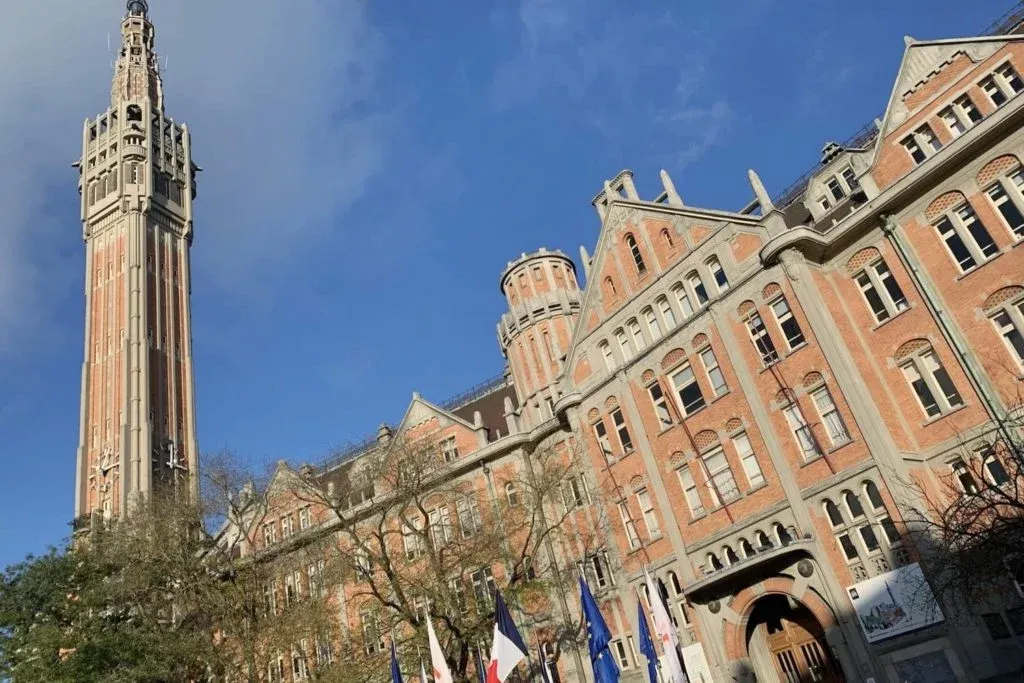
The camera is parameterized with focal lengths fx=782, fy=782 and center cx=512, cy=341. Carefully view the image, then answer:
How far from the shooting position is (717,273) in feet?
104

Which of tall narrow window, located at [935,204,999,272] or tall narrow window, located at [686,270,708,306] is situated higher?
tall narrow window, located at [686,270,708,306]

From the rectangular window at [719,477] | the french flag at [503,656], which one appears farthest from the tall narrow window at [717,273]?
the french flag at [503,656]

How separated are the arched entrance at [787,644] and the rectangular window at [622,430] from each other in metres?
8.44

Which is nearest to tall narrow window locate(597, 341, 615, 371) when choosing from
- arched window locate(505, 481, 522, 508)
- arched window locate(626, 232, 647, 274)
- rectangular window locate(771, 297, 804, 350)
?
arched window locate(626, 232, 647, 274)

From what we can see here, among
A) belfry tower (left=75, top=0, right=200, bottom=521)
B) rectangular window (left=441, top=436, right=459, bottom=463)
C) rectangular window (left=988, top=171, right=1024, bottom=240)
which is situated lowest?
rectangular window (left=988, top=171, right=1024, bottom=240)

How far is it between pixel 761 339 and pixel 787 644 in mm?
10887

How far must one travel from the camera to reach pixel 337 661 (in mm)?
31422

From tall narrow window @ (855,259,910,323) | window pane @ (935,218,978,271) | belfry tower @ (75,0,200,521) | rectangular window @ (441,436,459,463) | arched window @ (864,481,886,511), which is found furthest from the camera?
belfry tower @ (75,0,200,521)

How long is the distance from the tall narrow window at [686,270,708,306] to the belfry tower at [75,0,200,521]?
39.4 meters

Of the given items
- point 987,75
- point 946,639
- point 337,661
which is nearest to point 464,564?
point 337,661

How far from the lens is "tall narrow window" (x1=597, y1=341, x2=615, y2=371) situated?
35531 millimetres

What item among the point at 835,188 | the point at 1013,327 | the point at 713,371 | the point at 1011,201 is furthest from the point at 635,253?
the point at 1013,327

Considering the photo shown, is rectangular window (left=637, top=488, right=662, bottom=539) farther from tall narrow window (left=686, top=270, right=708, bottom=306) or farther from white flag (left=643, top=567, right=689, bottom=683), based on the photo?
tall narrow window (left=686, top=270, right=708, bottom=306)

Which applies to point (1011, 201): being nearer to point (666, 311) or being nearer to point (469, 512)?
point (666, 311)
